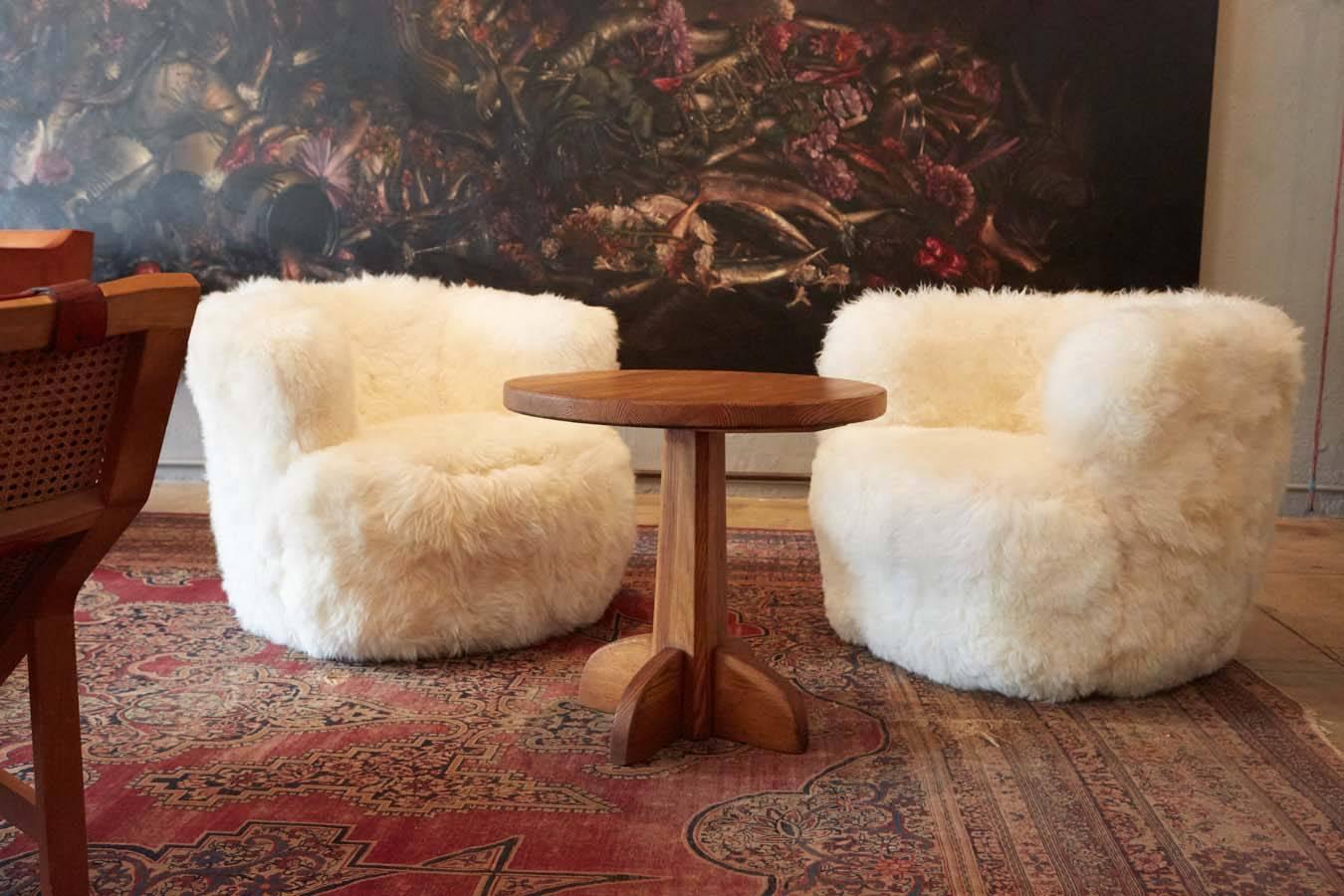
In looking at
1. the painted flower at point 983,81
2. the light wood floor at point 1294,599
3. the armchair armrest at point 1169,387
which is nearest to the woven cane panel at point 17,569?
the armchair armrest at point 1169,387

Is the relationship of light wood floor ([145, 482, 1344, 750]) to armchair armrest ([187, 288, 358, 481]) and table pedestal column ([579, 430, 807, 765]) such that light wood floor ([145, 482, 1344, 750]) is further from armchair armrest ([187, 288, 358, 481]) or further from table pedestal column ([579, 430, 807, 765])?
armchair armrest ([187, 288, 358, 481])

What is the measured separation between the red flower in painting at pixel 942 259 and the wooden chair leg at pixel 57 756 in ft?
10.8

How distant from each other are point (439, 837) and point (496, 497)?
882mm

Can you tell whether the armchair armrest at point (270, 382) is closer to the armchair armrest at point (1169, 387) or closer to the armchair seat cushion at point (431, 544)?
the armchair seat cushion at point (431, 544)

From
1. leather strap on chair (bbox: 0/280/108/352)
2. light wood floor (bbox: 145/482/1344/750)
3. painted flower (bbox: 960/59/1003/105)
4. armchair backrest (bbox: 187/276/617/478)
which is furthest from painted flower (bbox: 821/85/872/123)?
leather strap on chair (bbox: 0/280/108/352)

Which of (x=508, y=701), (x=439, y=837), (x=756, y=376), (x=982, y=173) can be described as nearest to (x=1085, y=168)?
(x=982, y=173)

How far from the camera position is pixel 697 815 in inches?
70.0

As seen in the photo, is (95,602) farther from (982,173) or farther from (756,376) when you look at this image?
(982,173)

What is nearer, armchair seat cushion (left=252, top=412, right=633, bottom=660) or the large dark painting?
armchair seat cushion (left=252, top=412, right=633, bottom=660)

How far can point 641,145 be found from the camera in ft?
13.7

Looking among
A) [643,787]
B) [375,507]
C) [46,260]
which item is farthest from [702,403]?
[46,260]

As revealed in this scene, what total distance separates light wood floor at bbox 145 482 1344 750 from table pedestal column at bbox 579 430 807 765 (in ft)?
3.41

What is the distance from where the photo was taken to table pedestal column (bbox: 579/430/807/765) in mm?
2041

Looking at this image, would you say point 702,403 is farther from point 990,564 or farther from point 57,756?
point 57,756
